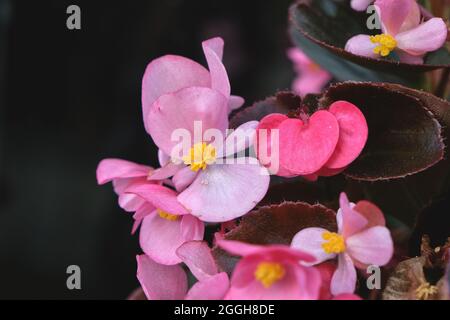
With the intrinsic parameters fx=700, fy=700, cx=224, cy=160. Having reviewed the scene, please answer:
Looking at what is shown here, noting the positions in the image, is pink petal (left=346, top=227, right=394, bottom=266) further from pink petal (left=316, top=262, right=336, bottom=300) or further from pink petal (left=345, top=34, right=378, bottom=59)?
pink petal (left=345, top=34, right=378, bottom=59)

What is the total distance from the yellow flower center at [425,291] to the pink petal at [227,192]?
11 centimetres

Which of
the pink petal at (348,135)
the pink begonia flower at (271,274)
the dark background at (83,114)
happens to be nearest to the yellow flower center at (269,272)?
the pink begonia flower at (271,274)

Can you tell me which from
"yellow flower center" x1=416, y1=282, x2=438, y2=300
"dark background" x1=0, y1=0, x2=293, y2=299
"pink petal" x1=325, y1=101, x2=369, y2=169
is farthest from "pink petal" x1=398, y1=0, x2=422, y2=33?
"dark background" x1=0, y1=0, x2=293, y2=299

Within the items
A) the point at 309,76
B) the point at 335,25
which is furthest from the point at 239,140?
the point at 309,76

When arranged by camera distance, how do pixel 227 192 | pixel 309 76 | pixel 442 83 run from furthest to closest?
1. pixel 309 76
2. pixel 442 83
3. pixel 227 192

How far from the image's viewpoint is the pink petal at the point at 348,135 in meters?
0.46

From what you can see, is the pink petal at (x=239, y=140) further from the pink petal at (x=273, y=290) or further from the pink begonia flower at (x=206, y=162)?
the pink petal at (x=273, y=290)

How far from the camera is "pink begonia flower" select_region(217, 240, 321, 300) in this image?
1.19 ft

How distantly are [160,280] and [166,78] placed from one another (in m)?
0.14

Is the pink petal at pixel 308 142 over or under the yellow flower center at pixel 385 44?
under

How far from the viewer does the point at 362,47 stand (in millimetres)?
542

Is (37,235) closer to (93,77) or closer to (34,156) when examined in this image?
(34,156)

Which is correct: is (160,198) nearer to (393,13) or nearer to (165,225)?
(165,225)
